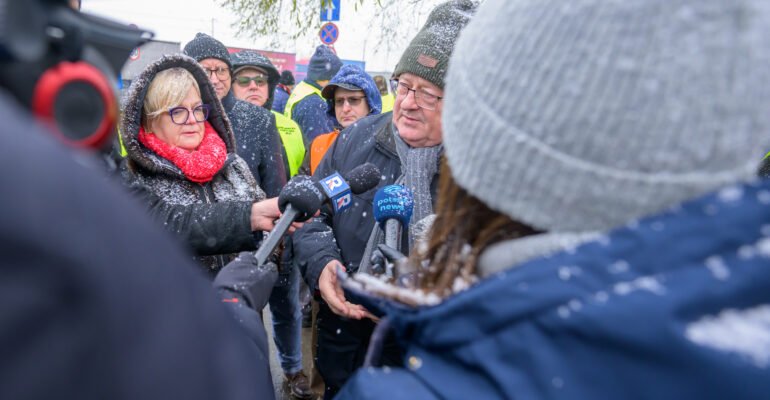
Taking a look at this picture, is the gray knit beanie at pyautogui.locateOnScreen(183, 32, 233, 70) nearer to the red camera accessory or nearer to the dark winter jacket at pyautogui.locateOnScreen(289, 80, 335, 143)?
the dark winter jacket at pyautogui.locateOnScreen(289, 80, 335, 143)

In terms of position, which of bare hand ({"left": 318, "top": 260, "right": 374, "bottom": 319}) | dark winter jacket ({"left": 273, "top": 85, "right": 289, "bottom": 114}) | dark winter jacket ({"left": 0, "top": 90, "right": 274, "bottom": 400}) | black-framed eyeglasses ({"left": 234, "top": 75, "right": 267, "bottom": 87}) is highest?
dark winter jacket ({"left": 0, "top": 90, "right": 274, "bottom": 400})

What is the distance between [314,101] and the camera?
5.72 metres

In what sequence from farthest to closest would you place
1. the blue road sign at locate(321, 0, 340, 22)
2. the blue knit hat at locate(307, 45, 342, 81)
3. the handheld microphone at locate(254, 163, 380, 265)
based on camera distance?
the blue road sign at locate(321, 0, 340, 22), the blue knit hat at locate(307, 45, 342, 81), the handheld microphone at locate(254, 163, 380, 265)

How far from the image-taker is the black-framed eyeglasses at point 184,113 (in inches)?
99.7

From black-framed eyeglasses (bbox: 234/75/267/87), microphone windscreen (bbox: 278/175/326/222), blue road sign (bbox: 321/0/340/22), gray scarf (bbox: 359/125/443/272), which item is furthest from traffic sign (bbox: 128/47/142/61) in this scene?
blue road sign (bbox: 321/0/340/22)

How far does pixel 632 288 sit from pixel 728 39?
317 mm

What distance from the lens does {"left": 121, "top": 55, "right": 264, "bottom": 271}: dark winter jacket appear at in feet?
7.64

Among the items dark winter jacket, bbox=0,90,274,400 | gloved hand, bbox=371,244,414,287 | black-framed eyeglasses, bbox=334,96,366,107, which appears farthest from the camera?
black-framed eyeglasses, bbox=334,96,366,107

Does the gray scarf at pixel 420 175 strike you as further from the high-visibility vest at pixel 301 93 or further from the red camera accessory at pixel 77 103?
the high-visibility vest at pixel 301 93

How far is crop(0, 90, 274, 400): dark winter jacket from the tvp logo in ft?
4.87

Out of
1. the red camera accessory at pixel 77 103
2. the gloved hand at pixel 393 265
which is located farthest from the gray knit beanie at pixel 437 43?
the red camera accessory at pixel 77 103

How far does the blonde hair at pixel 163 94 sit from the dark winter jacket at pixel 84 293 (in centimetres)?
223

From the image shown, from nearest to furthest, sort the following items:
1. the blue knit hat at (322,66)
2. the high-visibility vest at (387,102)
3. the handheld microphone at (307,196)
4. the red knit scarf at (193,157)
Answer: the handheld microphone at (307,196)
the red knit scarf at (193,157)
the blue knit hat at (322,66)
the high-visibility vest at (387,102)

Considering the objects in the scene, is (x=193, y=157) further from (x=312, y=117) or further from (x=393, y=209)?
(x=312, y=117)
